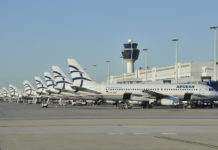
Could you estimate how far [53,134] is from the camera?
23.3 metres

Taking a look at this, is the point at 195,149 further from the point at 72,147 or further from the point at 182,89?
the point at 182,89

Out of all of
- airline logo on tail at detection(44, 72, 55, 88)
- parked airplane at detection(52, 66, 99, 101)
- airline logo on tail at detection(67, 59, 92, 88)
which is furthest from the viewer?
airline logo on tail at detection(44, 72, 55, 88)

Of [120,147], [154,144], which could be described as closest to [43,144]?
[120,147]

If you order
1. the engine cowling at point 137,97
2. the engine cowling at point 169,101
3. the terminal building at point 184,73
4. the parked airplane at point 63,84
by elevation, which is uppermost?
the terminal building at point 184,73

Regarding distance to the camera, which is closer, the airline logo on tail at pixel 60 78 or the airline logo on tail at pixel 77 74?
the airline logo on tail at pixel 77 74

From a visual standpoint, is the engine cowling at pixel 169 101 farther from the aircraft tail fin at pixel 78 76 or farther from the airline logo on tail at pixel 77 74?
the airline logo on tail at pixel 77 74

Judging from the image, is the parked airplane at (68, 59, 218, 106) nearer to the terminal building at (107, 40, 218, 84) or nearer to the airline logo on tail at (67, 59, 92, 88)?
the airline logo on tail at (67, 59, 92, 88)

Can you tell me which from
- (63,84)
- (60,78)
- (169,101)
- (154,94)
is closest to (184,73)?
(60,78)

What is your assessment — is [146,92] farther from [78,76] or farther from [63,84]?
[63,84]

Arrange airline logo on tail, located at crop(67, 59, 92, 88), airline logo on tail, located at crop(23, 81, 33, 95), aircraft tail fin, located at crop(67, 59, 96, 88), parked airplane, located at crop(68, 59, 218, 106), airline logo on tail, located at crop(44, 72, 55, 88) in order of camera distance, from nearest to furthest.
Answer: parked airplane, located at crop(68, 59, 218, 106), aircraft tail fin, located at crop(67, 59, 96, 88), airline logo on tail, located at crop(67, 59, 92, 88), airline logo on tail, located at crop(44, 72, 55, 88), airline logo on tail, located at crop(23, 81, 33, 95)

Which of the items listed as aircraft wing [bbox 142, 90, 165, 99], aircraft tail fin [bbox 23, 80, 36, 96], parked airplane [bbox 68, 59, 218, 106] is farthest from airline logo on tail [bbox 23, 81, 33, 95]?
aircraft wing [bbox 142, 90, 165, 99]

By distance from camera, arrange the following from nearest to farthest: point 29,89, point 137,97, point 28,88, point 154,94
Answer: point 154,94
point 137,97
point 29,89
point 28,88

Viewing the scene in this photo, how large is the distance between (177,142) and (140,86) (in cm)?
5202

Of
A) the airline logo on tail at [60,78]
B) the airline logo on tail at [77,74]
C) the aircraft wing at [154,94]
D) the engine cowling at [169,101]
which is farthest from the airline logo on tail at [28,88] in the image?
the engine cowling at [169,101]
